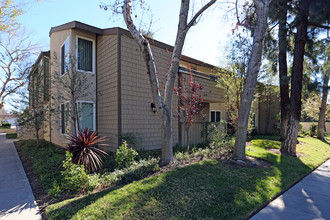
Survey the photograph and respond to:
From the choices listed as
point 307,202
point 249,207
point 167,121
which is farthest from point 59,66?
point 307,202

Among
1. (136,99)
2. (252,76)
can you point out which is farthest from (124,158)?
(252,76)

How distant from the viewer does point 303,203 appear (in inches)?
166

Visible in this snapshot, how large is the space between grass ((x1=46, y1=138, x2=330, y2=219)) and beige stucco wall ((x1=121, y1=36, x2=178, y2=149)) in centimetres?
338

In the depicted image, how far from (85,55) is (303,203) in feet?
30.3

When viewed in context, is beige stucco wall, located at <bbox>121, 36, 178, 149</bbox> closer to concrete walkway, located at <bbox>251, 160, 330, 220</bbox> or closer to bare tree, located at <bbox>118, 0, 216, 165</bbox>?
bare tree, located at <bbox>118, 0, 216, 165</bbox>

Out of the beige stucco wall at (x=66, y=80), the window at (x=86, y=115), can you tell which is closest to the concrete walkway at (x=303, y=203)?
the window at (x=86, y=115)

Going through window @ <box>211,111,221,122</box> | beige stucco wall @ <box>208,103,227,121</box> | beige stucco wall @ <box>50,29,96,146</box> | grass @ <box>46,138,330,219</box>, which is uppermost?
beige stucco wall @ <box>50,29,96,146</box>

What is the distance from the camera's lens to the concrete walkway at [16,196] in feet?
11.7

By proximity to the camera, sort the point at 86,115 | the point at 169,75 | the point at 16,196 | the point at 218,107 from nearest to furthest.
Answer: the point at 16,196, the point at 169,75, the point at 86,115, the point at 218,107

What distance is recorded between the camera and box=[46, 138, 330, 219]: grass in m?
3.45

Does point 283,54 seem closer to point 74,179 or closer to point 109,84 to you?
point 109,84

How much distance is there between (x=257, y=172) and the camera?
5.81m

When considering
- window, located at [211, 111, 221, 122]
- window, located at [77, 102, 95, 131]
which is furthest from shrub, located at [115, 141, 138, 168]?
window, located at [211, 111, 221, 122]

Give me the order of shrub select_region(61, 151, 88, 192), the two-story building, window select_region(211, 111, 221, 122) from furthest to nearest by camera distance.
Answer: window select_region(211, 111, 221, 122)
the two-story building
shrub select_region(61, 151, 88, 192)
